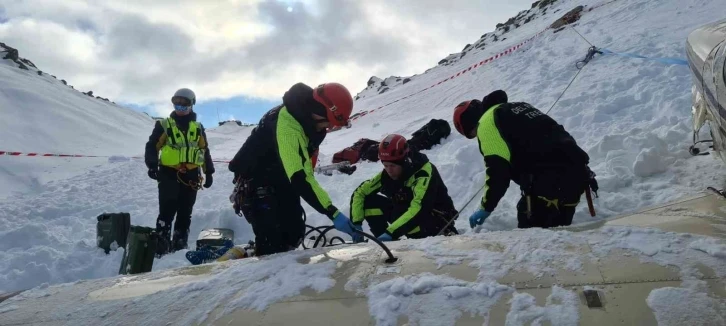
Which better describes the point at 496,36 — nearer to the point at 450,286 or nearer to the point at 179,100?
the point at 179,100

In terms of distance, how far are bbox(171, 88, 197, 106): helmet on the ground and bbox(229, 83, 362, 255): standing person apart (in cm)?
239

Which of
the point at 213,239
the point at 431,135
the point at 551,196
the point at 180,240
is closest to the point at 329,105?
the point at 551,196

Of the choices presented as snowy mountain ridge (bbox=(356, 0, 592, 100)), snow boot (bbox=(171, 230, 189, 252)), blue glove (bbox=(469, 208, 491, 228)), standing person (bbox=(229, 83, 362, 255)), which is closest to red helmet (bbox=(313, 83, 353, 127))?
standing person (bbox=(229, 83, 362, 255))

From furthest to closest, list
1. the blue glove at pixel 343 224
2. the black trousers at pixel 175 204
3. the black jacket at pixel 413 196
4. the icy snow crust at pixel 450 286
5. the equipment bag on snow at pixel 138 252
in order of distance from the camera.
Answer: the black trousers at pixel 175 204, the equipment bag on snow at pixel 138 252, the black jacket at pixel 413 196, the blue glove at pixel 343 224, the icy snow crust at pixel 450 286

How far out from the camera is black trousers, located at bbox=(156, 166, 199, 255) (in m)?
6.10

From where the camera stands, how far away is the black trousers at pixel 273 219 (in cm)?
413

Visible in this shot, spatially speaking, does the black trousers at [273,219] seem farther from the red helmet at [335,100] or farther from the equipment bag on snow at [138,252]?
the equipment bag on snow at [138,252]

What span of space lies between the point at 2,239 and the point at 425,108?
1202cm

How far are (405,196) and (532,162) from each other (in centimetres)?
140

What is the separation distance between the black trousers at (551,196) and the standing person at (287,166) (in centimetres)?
151

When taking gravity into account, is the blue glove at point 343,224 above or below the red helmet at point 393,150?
below

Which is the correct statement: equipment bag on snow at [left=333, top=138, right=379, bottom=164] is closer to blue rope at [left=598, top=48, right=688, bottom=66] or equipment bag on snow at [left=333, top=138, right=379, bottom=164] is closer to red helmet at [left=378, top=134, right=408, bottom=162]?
red helmet at [left=378, top=134, right=408, bottom=162]

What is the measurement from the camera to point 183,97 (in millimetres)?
6246

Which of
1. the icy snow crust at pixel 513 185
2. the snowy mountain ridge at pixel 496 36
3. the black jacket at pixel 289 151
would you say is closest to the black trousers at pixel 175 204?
the icy snow crust at pixel 513 185
